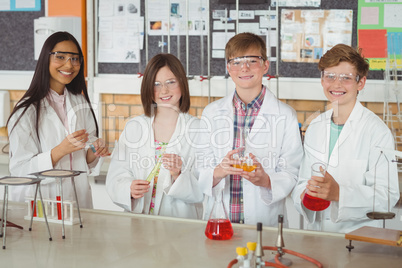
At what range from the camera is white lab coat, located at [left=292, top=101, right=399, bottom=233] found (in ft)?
6.55

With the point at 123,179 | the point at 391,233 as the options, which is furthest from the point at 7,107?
the point at 391,233

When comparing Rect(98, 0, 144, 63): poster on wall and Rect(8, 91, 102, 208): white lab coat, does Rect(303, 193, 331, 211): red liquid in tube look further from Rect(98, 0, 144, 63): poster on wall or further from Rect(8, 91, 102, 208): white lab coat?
Rect(98, 0, 144, 63): poster on wall

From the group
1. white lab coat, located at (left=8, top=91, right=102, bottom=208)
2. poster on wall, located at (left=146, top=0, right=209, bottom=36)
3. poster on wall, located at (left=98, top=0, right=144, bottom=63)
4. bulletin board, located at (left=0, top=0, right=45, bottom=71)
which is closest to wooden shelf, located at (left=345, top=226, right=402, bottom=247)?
white lab coat, located at (left=8, top=91, right=102, bottom=208)

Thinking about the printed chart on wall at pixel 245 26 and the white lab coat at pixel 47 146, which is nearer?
the white lab coat at pixel 47 146

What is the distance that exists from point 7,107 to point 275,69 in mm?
1918

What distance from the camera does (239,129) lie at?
2.31 meters

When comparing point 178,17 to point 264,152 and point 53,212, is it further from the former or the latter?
point 53,212

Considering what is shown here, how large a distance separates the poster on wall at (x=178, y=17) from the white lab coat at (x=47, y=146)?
111 cm

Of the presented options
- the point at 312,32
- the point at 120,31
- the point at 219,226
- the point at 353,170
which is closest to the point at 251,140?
the point at 353,170

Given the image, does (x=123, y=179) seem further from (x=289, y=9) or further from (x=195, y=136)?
(x=289, y=9)

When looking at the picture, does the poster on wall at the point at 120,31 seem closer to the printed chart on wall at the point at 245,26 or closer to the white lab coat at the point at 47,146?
the printed chart on wall at the point at 245,26

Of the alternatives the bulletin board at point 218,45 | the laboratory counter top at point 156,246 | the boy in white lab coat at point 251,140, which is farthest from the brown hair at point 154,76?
the bulletin board at point 218,45

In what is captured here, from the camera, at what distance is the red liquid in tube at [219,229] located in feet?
5.83

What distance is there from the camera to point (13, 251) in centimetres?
170
